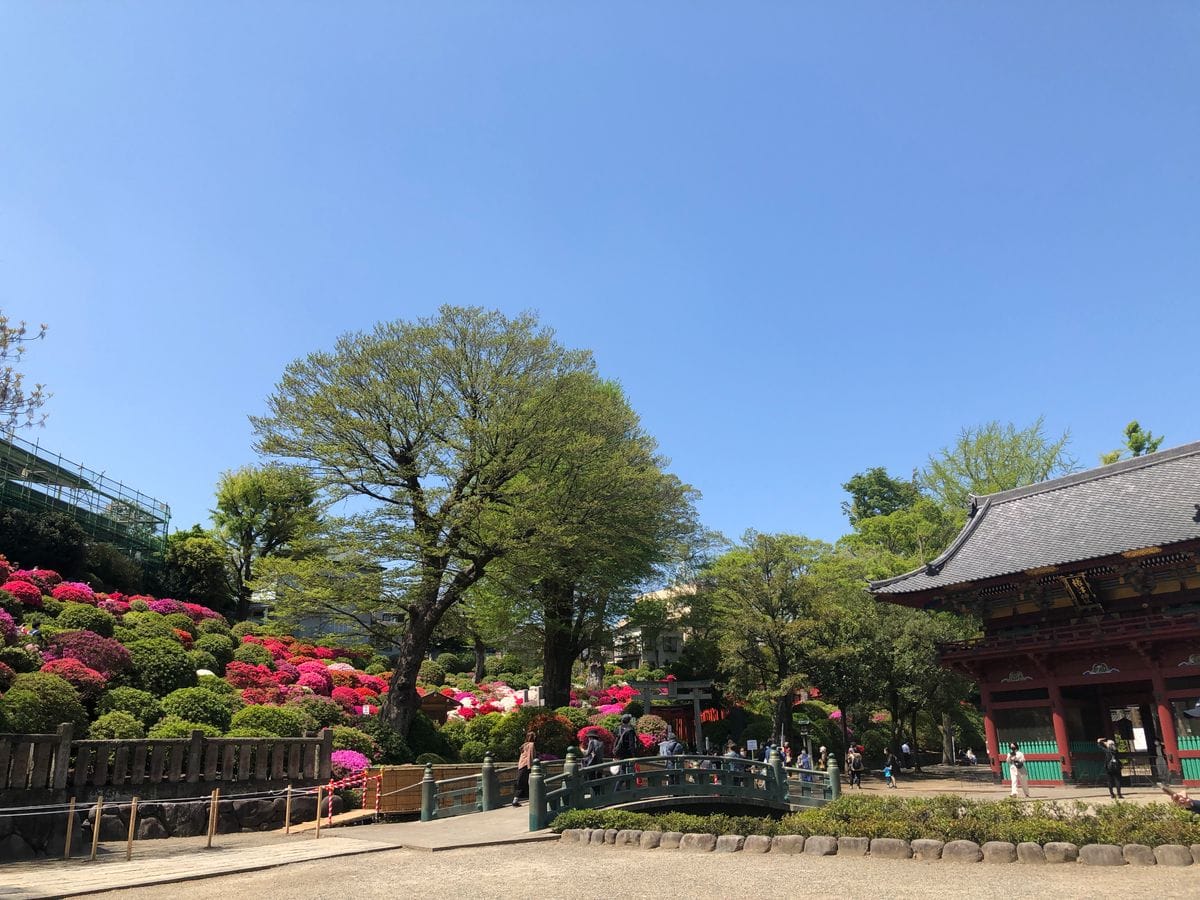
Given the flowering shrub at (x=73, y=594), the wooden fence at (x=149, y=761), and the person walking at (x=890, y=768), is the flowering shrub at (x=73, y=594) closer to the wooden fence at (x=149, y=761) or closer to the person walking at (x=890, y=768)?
the wooden fence at (x=149, y=761)

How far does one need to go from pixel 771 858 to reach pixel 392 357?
17.2m

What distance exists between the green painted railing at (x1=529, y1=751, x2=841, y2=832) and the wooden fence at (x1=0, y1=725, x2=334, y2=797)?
18.5ft

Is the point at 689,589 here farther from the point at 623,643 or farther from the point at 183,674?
the point at 183,674

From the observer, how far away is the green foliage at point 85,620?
73.3 ft

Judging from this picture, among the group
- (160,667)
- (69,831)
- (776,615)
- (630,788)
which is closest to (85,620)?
(160,667)

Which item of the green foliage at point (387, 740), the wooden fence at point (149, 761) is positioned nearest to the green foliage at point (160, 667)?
the green foliage at point (387, 740)

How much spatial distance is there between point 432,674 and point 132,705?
2979cm

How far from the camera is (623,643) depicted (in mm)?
38812

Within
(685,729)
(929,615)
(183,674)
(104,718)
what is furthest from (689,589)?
(104,718)

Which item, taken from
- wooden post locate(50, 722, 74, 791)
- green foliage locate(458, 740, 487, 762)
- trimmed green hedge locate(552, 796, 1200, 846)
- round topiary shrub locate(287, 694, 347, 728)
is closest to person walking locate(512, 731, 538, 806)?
trimmed green hedge locate(552, 796, 1200, 846)

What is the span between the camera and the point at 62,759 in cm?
1315

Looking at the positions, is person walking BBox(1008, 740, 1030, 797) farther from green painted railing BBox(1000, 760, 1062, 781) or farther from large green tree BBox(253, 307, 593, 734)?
large green tree BBox(253, 307, 593, 734)

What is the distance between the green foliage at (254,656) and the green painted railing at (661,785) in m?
14.6

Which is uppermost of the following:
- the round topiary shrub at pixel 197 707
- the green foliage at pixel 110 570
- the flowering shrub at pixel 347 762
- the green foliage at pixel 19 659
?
the green foliage at pixel 110 570
